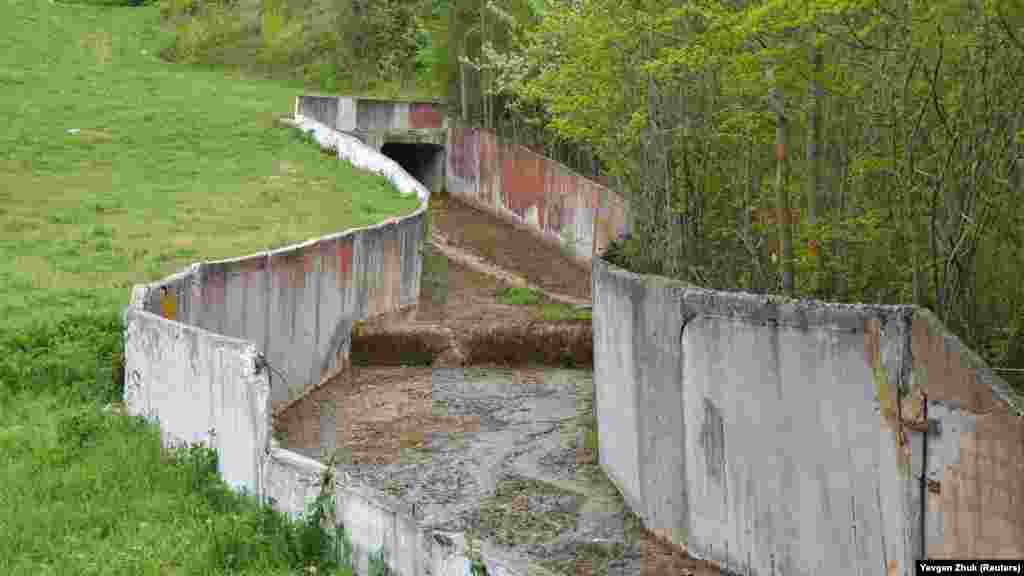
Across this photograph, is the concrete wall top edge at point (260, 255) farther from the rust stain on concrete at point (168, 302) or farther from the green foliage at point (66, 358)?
the green foliage at point (66, 358)

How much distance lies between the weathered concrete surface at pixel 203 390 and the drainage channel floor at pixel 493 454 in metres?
1.07

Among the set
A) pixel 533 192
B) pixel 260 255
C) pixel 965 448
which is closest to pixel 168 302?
pixel 260 255

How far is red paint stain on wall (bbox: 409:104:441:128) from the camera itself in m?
42.8

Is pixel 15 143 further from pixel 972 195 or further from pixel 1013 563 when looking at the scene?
pixel 1013 563

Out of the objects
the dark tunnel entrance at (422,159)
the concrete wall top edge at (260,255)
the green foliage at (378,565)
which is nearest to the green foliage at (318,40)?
the dark tunnel entrance at (422,159)

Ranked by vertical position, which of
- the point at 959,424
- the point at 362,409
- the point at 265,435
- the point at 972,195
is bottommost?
the point at 362,409

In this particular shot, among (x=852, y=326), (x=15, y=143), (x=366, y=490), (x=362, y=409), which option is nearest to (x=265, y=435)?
(x=366, y=490)

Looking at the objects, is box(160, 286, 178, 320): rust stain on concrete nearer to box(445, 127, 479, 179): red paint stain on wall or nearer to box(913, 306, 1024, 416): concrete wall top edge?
box(913, 306, 1024, 416): concrete wall top edge

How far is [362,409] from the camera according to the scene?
20469 millimetres

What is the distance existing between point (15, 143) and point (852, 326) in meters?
29.9

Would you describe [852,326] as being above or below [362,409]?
above

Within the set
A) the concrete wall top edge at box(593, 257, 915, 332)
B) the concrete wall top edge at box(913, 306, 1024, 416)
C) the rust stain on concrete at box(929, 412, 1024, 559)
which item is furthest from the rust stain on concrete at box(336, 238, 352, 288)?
the rust stain on concrete at box(929, 412, 1024, 559)

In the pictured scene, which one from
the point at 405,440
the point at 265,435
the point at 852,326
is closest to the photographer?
the point at 852,326

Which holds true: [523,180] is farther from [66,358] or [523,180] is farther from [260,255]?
[66,358]
